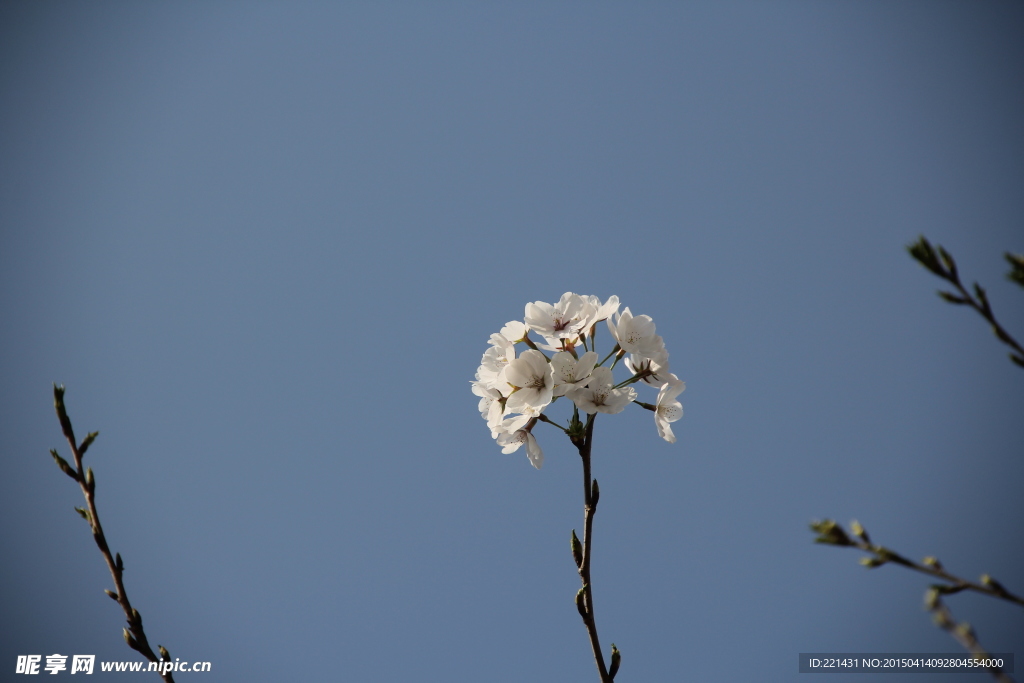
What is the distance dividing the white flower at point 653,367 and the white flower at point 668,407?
3 centimetres

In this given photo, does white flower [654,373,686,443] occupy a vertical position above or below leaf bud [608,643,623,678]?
above

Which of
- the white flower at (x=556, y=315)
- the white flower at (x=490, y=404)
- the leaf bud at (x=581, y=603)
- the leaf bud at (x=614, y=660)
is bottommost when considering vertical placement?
the leaf bud at (x=614, y=660)

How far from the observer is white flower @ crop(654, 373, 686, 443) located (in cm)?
219

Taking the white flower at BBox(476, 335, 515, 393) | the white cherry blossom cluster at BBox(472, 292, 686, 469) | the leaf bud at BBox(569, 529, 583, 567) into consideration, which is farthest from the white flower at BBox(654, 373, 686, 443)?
the leaf bud at BBox(569, 529, 583, 567)

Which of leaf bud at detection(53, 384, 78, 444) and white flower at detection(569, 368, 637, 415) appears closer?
leaf bud at detection(53, 384, 78, 444)

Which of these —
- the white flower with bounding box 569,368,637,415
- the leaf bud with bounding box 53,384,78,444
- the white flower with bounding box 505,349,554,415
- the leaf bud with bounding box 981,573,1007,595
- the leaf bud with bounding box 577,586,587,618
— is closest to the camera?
the leaf bud with bounding box 981,573,1007,595

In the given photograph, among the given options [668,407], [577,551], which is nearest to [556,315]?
[668,407]

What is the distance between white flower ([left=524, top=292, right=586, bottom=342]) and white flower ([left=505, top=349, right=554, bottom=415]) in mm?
168

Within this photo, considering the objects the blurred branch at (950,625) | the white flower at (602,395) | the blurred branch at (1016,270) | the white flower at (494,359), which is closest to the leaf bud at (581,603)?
the white flower at (602,395)

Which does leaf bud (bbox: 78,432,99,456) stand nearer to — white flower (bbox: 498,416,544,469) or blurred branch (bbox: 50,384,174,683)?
blurred branch (bbox: 50,384,174,683)

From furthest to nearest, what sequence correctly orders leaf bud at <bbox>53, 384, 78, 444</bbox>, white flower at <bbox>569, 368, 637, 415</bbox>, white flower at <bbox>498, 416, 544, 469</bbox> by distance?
white flower at <bbox>498, 416, 544, 469</bbox>, white flower at <bbox>569, 368, 637, 415</bbox>, leaf bud at <bbox>53, 384, 78, 444</bbox>

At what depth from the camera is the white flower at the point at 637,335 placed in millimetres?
2143

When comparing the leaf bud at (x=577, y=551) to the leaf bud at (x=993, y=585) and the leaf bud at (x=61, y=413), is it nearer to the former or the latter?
the leaf bud at (x=993, y=585)

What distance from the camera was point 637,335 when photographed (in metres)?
2.18
